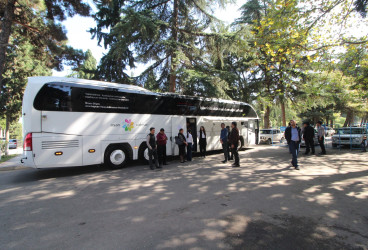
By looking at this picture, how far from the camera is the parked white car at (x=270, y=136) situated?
69.2ft

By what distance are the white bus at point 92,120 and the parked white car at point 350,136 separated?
11.7 meters

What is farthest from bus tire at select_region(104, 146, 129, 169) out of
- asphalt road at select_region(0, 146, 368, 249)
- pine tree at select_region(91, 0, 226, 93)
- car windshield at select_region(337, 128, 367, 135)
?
car windshield at select_region(337, 128, 367, 135)

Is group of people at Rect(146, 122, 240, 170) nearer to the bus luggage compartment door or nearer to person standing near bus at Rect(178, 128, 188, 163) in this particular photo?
person standing near bus at Rect(178, 128, 188, 163)

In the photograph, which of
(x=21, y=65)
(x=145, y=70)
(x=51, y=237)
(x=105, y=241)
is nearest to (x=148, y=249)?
(x=105, y=241)

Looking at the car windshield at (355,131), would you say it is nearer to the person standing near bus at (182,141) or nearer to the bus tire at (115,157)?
the person standing near bus at (182,141)

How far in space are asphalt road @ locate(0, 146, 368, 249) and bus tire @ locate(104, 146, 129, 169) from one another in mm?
1852

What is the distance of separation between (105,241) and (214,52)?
51.0 ft

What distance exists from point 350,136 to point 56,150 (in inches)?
714

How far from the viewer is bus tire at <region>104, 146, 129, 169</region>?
8913mm

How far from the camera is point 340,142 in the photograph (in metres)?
15.4

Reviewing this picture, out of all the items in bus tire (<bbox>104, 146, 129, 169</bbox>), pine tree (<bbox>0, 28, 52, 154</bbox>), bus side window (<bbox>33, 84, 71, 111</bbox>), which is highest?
pine tree (<bbox>0, 28, 52, 154</bbox>)

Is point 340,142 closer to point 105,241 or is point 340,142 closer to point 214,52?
point 214,52

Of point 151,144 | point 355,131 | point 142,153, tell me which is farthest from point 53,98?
point 355,131

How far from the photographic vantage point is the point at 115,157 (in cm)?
909
